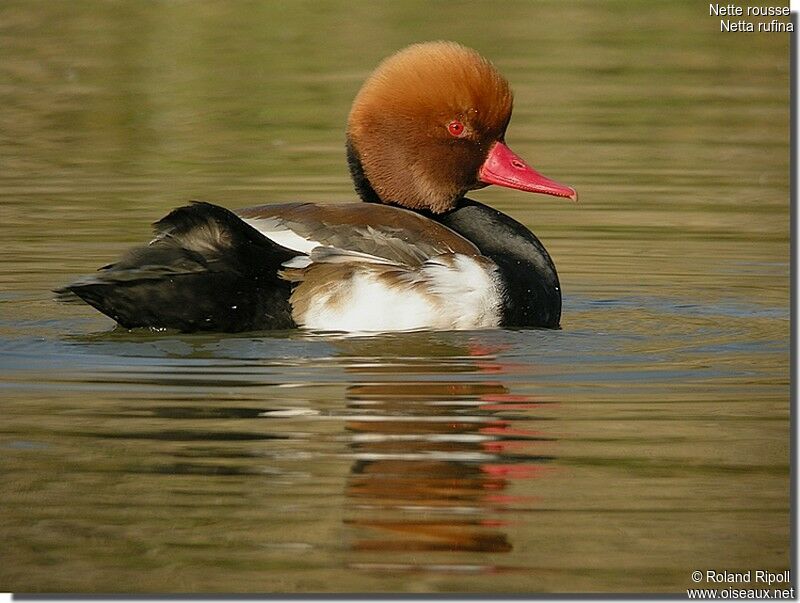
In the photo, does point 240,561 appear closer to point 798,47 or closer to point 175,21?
point 798,47

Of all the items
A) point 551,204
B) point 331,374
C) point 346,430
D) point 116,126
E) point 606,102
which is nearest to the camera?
point 346,430

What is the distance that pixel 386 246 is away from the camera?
781 cm

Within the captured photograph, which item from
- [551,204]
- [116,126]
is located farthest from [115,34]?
[551,204]

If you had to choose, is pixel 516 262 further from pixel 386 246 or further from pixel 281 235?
pixel 281 235

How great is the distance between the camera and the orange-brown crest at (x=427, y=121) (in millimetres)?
8336

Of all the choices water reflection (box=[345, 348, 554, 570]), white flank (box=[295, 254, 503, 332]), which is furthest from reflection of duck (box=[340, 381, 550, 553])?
white flank (box=[295, 254, 503, 332])

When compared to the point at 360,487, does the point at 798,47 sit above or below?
above

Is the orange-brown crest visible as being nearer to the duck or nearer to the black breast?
the duck

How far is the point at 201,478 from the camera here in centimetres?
602

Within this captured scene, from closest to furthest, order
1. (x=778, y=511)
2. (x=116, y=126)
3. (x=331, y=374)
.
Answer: (x=778, y=511)
(x=331, y=374)
(x=116, y=126)

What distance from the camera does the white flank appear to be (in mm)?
7785

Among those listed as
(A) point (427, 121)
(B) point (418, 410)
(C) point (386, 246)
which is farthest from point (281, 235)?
(B) point (418, 410)

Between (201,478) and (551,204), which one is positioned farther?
(551,204)

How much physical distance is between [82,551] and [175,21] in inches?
611
